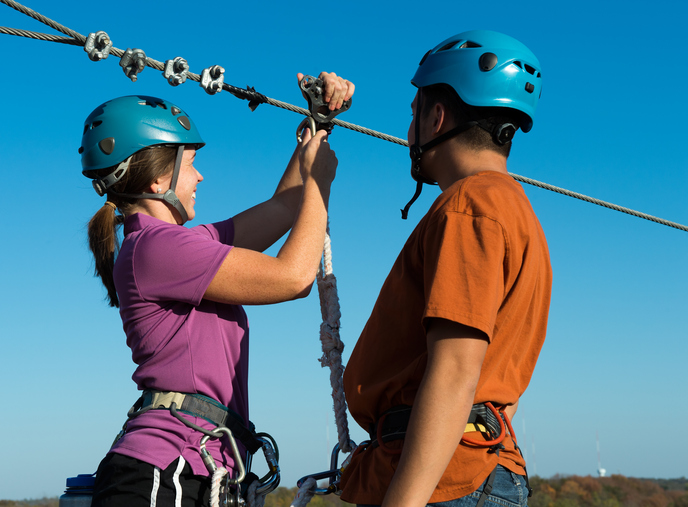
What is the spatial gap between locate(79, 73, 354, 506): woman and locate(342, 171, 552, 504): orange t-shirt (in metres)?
0.70

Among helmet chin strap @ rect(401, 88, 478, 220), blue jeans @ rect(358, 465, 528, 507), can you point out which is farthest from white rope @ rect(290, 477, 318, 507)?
helmet chin strap @ rect(401, 88, 478, 220)

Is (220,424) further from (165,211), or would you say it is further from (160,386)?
(165,211)

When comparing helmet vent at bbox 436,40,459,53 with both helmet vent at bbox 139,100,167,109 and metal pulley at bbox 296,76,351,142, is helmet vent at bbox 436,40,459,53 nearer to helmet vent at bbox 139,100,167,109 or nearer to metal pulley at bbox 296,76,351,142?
metal pulley at bbox 296,76,351,142

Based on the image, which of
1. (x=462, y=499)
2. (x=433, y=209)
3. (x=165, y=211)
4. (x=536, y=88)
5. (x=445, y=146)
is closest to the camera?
(x=462, y=499)

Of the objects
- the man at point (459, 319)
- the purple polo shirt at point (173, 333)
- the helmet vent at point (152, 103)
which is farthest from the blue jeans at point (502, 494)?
the helmet vent at point (152, 103)

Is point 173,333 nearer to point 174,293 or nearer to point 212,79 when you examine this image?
point 174,293

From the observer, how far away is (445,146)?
113 inches

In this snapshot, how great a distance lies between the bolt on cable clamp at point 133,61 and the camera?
3.65m

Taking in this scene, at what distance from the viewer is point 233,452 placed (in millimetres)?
3275

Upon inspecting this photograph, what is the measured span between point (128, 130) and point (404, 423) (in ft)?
7.56

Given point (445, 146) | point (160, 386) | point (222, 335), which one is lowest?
point (160, 386)

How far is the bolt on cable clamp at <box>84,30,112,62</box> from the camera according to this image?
3.58 m

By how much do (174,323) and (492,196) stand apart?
1700 millimetres

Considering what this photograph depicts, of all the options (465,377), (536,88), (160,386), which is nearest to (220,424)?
(160,386)
